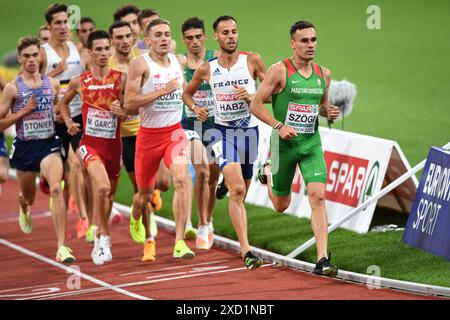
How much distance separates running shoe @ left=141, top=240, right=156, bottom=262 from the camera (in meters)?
14.2

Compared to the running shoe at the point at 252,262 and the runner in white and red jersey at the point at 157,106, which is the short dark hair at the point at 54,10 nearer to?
the runner in white and red jersey at the point at 157,106

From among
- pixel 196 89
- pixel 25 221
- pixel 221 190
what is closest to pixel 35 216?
pixel 25 221

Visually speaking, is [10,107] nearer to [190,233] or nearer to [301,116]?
[190,233]

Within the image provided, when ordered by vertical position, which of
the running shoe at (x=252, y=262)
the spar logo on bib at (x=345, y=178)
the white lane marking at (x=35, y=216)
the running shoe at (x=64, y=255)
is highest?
the spar logo on bib at (x=345, y=178)

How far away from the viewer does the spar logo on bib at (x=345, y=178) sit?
14547 millimetres

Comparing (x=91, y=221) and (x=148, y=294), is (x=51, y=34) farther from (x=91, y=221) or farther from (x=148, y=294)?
(x=148, y=294)

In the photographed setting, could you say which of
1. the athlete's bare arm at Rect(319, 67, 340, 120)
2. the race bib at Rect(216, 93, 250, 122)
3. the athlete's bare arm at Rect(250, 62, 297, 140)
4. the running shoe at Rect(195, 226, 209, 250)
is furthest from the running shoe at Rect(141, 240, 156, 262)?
the athlete's bare arm at Rect(319, 67, 340, 120)

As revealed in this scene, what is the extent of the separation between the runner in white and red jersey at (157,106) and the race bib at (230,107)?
1.81 feet

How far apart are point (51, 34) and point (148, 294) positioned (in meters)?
5.70

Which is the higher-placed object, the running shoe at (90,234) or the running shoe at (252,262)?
the running shoe at (252,262)

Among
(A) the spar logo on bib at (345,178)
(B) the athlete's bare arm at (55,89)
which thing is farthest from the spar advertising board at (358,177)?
(B) the athlete's bare arm at (55,89)

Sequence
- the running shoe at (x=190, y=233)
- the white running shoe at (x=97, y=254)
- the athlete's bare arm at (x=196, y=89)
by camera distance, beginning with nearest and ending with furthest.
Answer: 1. the athlete's bare arm at (x=196, y=89)
2. the white running shoe at (x=97, y=254)
3. the running shoe at (x=190, y=233)

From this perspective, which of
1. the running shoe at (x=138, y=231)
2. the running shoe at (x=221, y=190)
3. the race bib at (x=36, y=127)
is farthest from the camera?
the running shoe at (x=138, y=231)

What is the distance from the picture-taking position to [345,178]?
1490 cm
